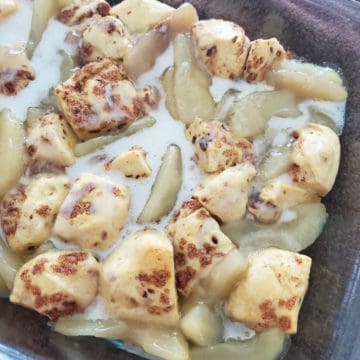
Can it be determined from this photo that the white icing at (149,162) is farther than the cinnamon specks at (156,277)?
Yes

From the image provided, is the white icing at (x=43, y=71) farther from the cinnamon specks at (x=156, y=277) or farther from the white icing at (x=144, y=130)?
the cinnamon specks at (x=156, y=277)

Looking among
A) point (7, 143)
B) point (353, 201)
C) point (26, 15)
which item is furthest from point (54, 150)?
point (353, 201)

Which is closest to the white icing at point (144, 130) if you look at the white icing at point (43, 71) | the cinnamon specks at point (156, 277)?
the white icing at point (43, 71)

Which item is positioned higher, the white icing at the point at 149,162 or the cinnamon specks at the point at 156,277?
the white icing at the point at 149,162

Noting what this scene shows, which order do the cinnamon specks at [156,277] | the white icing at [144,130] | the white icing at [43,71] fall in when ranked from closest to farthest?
the cinnamon specks at [156,277], the white icing at [144,130], the white icing at [43,71]

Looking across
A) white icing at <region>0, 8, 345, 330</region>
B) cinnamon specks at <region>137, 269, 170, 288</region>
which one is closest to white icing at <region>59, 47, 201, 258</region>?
white icing at <region>0, 8, 345, 330</region>

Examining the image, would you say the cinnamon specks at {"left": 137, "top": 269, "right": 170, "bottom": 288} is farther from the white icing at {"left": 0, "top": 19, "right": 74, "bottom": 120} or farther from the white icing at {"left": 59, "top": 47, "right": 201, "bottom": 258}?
the white icing at {"left": 0, "top": 19, "right": 74, "bottom": 120}

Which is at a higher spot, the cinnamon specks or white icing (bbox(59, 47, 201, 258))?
white icing (bbox(59, 47, 201, 258))

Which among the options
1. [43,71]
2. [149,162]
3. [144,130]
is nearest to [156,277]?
[149,162]

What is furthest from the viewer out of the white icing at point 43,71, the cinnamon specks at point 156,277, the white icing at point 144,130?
the white icing at point 43,71

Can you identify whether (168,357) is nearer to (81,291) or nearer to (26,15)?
(81,291)

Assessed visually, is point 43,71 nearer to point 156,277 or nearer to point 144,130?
point 144,130
